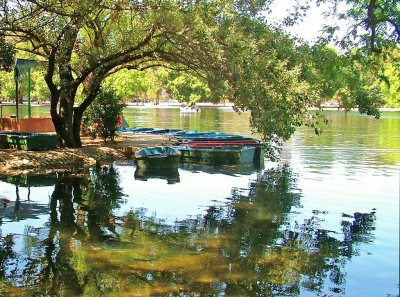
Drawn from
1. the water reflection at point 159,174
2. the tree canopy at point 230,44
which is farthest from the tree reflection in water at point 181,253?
the water reflection at point 159,174

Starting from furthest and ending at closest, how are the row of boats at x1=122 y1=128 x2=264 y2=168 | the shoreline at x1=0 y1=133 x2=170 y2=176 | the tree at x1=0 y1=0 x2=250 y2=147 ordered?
the row of boats at x1=122 y1=128 x2=264 y2=168 < the shoreline at x1=0 y1=133 x2=170 y2=176 < the tree at x1=0 y1=0 x2=250 y2=147

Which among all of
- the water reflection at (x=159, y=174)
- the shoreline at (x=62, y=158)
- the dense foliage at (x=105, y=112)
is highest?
the dense foliage at (x=105, y=112)

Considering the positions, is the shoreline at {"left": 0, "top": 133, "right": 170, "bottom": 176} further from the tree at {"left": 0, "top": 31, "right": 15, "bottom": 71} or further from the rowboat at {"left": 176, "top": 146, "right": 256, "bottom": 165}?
the tree at {"left": 0, "top": 31, "right": 15, "bottom": 71}

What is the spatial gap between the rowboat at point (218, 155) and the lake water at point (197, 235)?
2949 mm

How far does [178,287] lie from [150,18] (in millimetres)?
11959

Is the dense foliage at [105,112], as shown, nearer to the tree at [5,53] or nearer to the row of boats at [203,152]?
the row of boats at [203,152]

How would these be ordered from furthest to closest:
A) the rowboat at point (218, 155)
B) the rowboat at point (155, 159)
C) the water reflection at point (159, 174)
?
the rowboat at point (218, 155) → the rowboat at point (155, 159) → the water reflection at point (159, 174)

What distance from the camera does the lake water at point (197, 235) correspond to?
344 inches

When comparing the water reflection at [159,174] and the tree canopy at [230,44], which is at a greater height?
the tree canopy at [230,44]

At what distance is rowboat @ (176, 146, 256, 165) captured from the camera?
82.3 ft

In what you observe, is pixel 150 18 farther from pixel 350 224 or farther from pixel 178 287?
pixel 178 287

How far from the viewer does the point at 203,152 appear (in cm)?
2530

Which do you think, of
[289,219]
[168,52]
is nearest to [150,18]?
[168,52]

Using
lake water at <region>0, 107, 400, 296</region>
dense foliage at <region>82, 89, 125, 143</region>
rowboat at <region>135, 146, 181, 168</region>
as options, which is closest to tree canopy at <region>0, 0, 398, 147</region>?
lake water at <region>0, 107, 400, 296</region>
